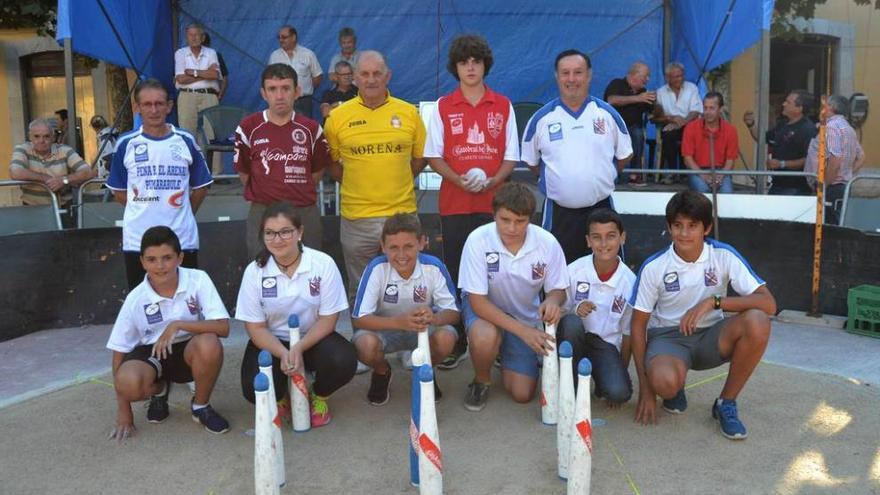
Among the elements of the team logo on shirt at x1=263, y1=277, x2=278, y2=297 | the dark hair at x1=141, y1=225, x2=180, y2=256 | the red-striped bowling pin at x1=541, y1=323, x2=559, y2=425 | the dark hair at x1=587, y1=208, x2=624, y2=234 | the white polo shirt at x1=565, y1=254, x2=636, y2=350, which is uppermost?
the dark hair at x1=587, y1=208, x2=624, y2=234

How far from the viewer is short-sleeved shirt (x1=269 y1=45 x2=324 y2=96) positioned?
414 inches

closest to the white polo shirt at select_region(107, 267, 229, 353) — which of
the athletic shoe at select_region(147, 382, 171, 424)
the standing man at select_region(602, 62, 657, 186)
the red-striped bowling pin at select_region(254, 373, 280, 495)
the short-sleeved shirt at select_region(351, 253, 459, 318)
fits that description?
the athletic shoe at select_region(147, 382, 171, 424)

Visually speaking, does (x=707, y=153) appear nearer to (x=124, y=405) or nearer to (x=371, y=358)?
(x=371, y=358)

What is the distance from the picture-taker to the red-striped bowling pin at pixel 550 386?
165 inches

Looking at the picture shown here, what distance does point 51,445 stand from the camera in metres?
4.27

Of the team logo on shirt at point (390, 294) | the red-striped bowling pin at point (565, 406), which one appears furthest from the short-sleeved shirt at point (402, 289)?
the red-striped bowling pin at point (565, 406)

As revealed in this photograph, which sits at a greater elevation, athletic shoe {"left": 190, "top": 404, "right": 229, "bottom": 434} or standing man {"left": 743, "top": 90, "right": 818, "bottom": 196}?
standing man {"left": 743, "top": 90, "right": 818, "bottom": 196}

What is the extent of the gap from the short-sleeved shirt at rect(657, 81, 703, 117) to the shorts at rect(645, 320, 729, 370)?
615 centimetres

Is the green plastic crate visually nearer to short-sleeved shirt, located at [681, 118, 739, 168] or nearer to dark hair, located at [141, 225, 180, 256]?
short-sleeved shirt, located at [681, 118, 739, 168]

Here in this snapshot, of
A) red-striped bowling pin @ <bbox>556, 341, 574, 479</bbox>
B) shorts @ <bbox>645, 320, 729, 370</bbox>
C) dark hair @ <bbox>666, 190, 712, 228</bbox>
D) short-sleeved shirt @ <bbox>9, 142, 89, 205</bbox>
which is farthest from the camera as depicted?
short-sleeved shirt @ <bbox>9, 142, 89, 205</bbox>

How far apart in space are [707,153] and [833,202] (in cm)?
178

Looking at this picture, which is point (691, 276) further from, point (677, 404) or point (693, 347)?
point (677, 404)

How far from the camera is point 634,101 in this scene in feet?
31.6

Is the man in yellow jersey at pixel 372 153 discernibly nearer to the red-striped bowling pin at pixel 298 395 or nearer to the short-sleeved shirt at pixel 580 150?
the short-sleeved shirt at pixel 580 150
